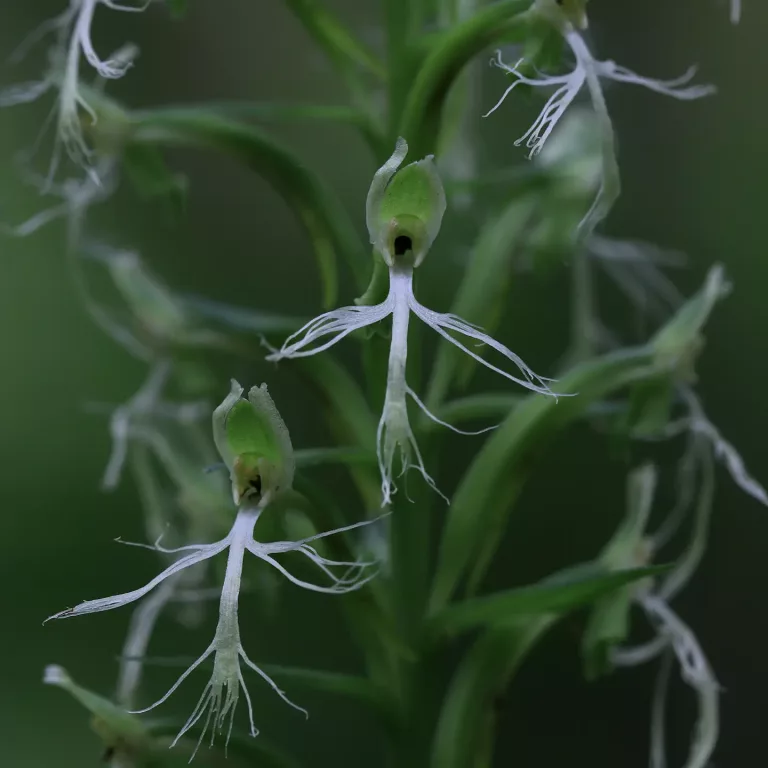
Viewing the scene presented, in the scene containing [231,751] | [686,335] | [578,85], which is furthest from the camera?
[686,335]

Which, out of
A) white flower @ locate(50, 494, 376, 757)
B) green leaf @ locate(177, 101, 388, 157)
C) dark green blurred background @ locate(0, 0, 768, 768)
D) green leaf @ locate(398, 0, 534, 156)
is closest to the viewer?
white flower @ locate(50, 494, 376, 757)

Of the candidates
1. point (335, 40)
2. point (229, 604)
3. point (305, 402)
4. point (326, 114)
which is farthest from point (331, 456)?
point (305, 402)

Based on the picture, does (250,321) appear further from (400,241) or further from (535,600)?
(535,600)

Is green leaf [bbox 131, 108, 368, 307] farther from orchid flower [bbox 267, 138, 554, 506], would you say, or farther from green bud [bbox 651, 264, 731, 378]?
green bud [bbox 651, 264, 731, 378]

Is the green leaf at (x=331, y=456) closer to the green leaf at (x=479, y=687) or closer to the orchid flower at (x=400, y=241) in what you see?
the orchid flower at (x=400, y=241)

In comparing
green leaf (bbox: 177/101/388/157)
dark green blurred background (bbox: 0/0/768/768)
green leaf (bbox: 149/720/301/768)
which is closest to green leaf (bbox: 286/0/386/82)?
green leaf (bbox: 177/101/388/157)

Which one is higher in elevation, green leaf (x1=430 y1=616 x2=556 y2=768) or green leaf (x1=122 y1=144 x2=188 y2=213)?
green leaf (x1=122 y1=144 x2=188 y2=213)

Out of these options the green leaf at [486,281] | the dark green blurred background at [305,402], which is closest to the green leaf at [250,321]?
the green leaf at [486,281]

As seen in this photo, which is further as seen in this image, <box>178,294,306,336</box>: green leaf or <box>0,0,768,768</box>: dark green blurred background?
<box>0,0,768,768</box>: dark green blurred background
